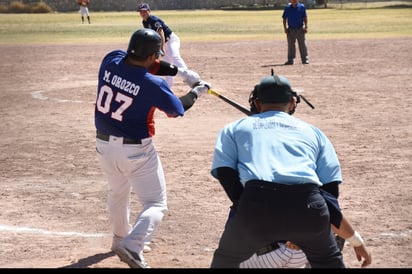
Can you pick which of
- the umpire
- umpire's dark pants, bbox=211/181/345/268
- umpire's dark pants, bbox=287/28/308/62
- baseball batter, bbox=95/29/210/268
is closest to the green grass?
umpire's dark pants, bbox=287/28/308/62

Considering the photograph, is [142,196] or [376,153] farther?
[376,153]

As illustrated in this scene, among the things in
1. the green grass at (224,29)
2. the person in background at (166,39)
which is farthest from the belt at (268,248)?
the green grass at (224,29)

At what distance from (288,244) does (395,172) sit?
5.45 meters

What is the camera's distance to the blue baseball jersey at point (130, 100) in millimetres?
6844

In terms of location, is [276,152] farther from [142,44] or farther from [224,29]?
[224,29]

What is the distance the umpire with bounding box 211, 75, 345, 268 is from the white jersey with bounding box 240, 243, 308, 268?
1.09ft

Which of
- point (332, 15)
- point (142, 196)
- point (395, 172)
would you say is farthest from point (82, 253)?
point (332, 15)

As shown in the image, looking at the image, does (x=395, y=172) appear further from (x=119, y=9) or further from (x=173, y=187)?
(x=119, y=9)

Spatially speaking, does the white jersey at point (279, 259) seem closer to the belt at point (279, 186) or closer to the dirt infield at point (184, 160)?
the belt at point (279, 186)

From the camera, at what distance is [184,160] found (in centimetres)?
1175

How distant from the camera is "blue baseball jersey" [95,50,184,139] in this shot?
684cm

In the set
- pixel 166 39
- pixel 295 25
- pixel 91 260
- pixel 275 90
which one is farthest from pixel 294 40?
pixel 275 90

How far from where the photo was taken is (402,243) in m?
7.71

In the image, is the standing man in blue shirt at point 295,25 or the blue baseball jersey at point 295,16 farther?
the blue baseball jersey at point 295,16
